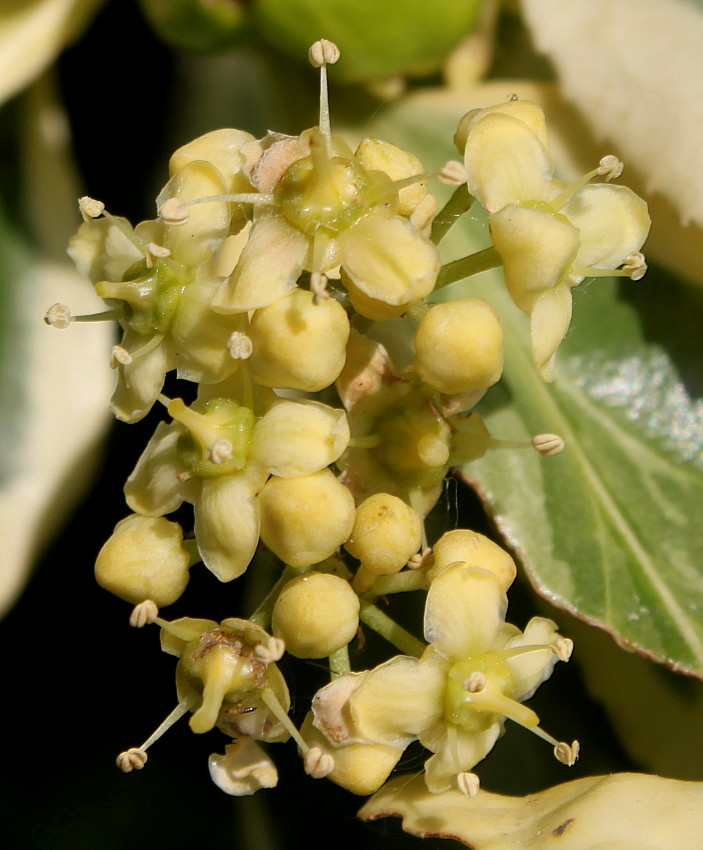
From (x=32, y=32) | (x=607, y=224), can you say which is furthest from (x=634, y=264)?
(x=32, y=32)

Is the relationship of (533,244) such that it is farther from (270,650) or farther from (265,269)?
(270,650)

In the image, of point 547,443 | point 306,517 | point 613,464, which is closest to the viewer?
point 306,517

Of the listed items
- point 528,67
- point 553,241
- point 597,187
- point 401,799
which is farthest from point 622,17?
point 401,799

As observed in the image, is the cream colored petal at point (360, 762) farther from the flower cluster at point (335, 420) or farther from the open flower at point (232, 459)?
the open flower at point (232, 459)

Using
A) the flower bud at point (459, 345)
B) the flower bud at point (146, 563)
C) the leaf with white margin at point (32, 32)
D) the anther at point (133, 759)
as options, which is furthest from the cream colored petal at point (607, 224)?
the leaf with white margin at point (32, 32)

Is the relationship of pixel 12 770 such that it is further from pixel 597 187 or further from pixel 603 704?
pixel 597 187
